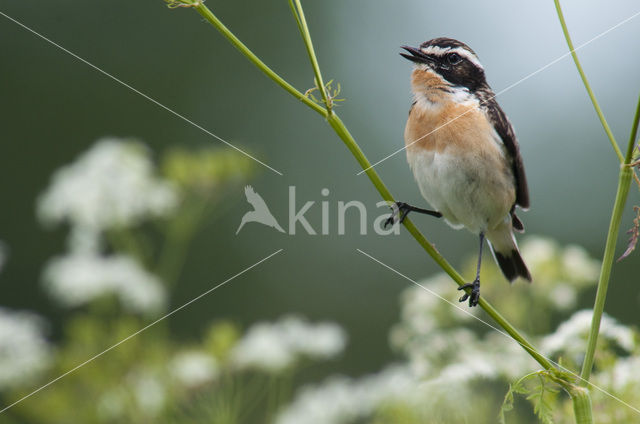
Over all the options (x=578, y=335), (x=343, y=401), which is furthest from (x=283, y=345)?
(x=578, y=335)

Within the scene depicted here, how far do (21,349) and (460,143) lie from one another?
211cm

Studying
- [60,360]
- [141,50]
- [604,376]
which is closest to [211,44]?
[141,50]

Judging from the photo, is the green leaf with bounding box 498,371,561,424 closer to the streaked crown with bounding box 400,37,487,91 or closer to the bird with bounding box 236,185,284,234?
the bird with bounding box 236,185,284,234

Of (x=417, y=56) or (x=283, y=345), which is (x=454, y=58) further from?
(x=283, y=345)

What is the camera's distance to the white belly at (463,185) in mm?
2658

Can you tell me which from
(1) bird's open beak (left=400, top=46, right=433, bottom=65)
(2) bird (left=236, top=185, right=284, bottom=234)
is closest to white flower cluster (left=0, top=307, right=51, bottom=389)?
(2) bird (left=236, top=185, right=284, bottom=234)

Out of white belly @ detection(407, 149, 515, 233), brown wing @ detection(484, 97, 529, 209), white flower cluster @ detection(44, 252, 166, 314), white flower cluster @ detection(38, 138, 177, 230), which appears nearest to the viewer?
white belly @ detection(407, 149, 515, 233)

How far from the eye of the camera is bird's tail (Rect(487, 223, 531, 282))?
118 inches

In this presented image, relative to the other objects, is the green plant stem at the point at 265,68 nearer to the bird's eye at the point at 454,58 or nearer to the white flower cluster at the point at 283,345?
the bird's eye at the point at 454,58

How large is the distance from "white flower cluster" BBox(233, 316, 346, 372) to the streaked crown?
140cm

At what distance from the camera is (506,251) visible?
310cm

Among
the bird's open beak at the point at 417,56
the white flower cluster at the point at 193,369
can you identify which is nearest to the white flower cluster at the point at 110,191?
the white flower cluster at the point at 193,369

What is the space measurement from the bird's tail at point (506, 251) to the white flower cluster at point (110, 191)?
1.45 m

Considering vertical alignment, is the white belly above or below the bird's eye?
below
